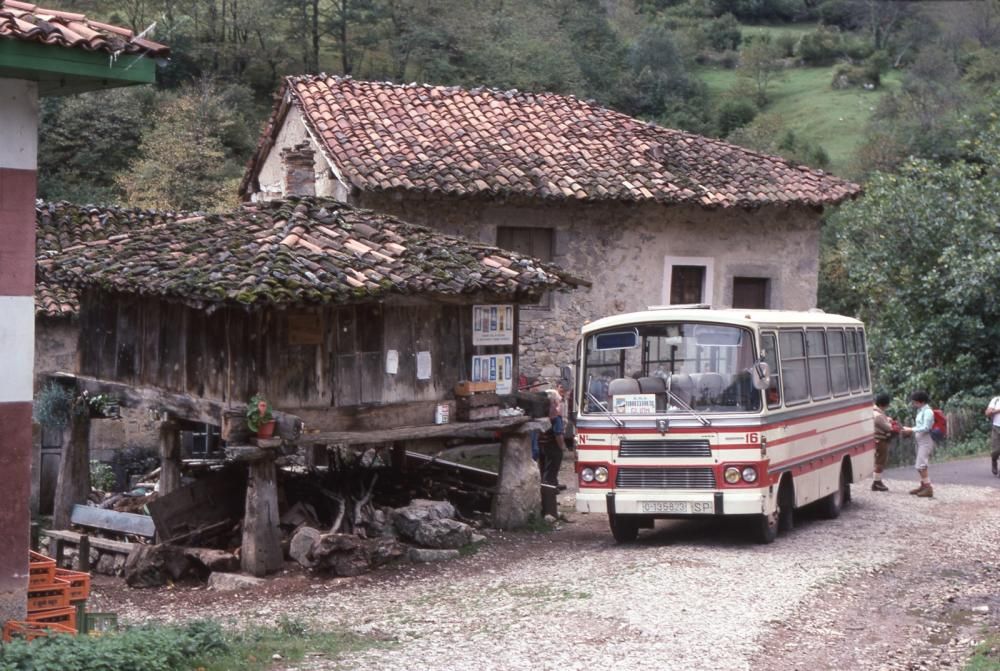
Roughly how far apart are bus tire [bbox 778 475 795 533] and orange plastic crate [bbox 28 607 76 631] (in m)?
7.95

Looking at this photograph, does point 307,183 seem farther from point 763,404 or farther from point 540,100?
point 763,404

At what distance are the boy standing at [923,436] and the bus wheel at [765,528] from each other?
183 inches

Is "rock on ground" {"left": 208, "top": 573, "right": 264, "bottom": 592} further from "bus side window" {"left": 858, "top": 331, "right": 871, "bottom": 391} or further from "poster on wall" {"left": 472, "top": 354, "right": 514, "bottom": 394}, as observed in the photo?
"bus side window" {"left": 858, "top": 331, "right": 871, "bottom": 391}

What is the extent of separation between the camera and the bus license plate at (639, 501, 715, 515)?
41.4 feet

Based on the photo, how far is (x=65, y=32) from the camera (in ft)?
26.3

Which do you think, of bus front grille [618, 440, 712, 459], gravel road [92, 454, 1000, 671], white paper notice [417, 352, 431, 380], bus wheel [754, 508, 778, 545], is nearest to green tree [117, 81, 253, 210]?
white paper notice [417, 352, 431, 380]

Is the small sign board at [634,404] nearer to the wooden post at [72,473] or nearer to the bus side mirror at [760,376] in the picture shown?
the bus side mirror at [760,376]

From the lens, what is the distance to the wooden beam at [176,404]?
1221 centimetres

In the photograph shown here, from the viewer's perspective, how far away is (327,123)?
1972cm

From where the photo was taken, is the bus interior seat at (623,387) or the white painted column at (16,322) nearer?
the white painted column at (16,322)

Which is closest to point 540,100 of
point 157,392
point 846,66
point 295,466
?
point 295,466

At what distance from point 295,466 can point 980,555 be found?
9068mm

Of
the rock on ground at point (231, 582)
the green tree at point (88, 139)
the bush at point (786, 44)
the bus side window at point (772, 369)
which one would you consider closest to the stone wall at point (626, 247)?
the bus side window at point (772, 369)

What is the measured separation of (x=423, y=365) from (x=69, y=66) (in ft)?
21.0
